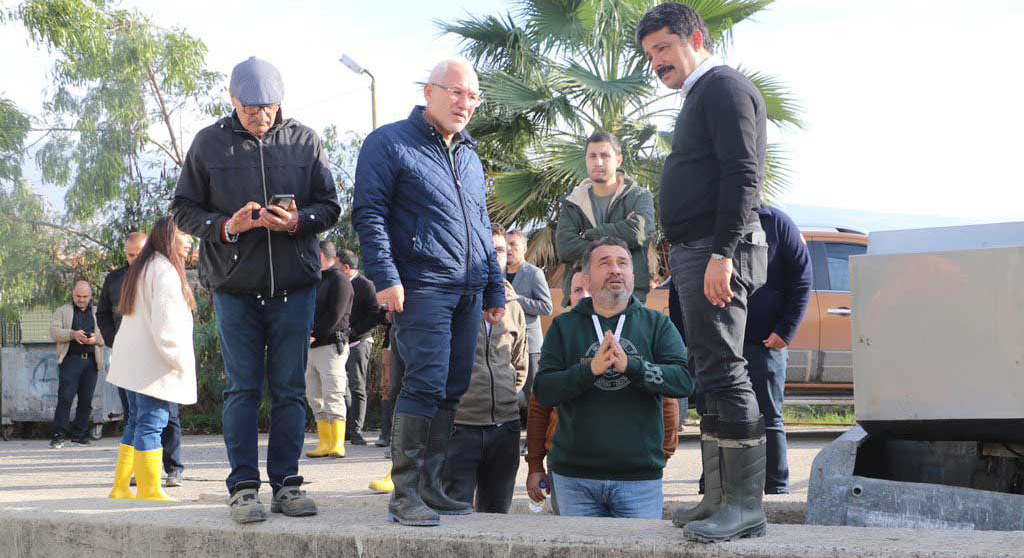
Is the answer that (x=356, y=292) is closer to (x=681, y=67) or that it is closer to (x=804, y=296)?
(x=804, y=296)

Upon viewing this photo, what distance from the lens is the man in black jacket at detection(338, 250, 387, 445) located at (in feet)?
32.0

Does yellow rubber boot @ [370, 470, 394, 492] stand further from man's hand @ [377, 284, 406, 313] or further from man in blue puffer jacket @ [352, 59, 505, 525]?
man's hand @ [377, 284, 406, 313]

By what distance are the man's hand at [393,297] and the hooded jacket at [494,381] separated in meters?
0.80

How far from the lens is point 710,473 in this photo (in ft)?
12.1

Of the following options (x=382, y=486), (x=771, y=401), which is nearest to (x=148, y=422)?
(x=382, y=486)

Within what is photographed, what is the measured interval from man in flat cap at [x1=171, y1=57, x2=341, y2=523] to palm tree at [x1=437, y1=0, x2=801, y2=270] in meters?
8.51

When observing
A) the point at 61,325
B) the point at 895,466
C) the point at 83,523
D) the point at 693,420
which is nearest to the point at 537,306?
the point at 895,466

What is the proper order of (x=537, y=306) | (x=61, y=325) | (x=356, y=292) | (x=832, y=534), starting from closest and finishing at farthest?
(x=832, y=534) < (x=537, y=306) < (x=356, y=292) < (x=61, y=325)

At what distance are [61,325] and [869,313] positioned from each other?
9.56 metres

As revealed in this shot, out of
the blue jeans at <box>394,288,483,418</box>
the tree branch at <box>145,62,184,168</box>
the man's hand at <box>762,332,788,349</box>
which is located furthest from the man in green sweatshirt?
the tree branch at <box>145,62,184,168</box>

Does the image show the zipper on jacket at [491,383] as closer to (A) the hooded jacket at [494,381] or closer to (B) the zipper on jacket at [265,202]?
(A) the hooded jacket at [494,381]

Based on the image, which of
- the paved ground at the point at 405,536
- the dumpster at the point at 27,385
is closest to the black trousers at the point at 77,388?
the dumpster at the point at 27,385

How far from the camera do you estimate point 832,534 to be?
3645 millimetres

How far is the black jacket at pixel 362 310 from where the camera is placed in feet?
32.0
